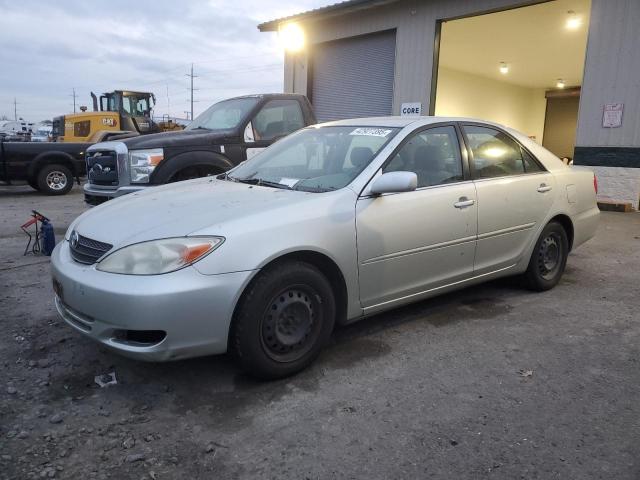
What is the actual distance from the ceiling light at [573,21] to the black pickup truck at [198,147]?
802 centimetres

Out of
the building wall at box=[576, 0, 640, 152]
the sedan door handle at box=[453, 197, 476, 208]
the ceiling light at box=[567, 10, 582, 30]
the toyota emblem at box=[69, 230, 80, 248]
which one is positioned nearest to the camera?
the toyota emblem at box=[69, 230, 80, 248]

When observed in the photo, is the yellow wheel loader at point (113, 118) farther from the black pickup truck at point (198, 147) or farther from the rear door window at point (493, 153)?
the rear door window at point (493, 153)

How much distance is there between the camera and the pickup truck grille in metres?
6.79

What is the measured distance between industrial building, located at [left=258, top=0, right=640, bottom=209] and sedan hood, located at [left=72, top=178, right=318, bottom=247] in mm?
8909

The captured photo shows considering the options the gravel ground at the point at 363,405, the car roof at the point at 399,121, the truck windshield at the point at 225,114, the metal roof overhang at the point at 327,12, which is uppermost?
the metal roof overhang at the point at 327,12

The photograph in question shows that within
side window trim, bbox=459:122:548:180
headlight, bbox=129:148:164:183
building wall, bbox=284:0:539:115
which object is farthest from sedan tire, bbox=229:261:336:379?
building wall, bbox=284:0:539:115

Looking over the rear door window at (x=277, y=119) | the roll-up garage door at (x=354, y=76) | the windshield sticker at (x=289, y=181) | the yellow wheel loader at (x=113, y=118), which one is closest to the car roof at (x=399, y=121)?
the windshield sticker at (x=289, y=181)

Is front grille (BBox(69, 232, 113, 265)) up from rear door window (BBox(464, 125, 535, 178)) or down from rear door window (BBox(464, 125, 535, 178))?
down

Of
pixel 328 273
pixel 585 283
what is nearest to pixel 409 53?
pixel 585 283

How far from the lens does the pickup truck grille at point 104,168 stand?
22.3 feet

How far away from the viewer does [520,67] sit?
19.0m

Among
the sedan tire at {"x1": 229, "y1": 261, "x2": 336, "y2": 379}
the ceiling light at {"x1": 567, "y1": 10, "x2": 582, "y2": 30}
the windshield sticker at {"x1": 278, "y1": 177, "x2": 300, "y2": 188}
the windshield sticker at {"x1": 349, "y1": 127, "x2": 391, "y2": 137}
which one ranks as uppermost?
the ceiling light at {"x1": 567, "y1": 10, "x2": 582, "y2": 30}

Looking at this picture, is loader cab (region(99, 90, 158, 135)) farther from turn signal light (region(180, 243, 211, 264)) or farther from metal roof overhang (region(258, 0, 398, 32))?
turn signal light (region(180, 243, 211, 264))

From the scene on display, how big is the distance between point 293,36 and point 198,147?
1069 centimetres
